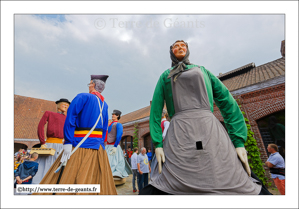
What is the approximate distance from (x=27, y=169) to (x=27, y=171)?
39mm

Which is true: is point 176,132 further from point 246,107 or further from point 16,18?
point 246,107

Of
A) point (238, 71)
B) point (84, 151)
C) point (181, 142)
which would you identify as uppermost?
point (238, 71)

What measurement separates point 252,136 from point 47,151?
20.4 feet

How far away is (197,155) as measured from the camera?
47.4 inches

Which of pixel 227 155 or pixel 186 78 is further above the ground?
pixel 186 78

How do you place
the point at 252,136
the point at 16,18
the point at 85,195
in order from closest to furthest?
the point at 85,195, the point at 16,18, the point at 252,136

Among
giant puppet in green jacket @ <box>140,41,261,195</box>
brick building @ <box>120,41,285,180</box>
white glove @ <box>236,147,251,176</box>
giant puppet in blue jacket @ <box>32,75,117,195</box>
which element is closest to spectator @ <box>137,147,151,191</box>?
giant puppet in blue jacket @ <box>32,75,117,195</box>

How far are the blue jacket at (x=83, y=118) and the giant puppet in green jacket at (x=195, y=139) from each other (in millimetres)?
914

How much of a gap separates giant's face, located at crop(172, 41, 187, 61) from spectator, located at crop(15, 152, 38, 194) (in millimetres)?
3092

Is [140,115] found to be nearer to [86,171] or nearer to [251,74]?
[251,74]

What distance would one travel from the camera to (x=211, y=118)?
53.5 inches

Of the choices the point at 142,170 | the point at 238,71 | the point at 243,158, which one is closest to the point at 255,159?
the point at 142,170

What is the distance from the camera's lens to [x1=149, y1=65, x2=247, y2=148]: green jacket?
4.65 ft

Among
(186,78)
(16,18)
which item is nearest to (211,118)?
(186,78)
